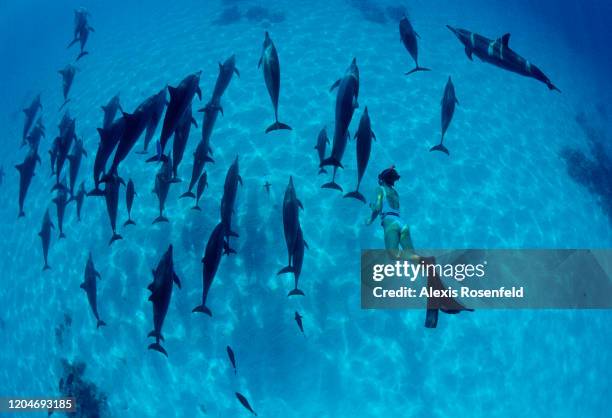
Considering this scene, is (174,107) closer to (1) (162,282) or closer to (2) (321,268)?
(1) (162,282)

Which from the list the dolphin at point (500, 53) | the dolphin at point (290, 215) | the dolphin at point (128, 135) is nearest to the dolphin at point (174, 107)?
the dolphin at point (128, 135)

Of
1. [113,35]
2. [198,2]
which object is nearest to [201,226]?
[198,2]

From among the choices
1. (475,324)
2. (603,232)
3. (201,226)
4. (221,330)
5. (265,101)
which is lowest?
(603,232)

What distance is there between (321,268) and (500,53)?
5.87m

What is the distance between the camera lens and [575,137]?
55.7 ft

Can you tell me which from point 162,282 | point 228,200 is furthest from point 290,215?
point 162,282

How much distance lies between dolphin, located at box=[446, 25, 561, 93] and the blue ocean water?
212 inches

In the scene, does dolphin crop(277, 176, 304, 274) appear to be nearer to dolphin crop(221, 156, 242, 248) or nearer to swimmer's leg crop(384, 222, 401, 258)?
dolphin crop(221, 156, 242, 248)

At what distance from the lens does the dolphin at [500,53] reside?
4191mm

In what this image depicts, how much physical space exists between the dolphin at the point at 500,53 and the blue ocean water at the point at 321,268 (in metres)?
5.38

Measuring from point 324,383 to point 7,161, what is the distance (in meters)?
22.7

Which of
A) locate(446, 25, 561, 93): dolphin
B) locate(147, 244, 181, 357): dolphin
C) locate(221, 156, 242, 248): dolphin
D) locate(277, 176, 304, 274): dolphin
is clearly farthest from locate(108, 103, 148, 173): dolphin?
locate(446, 25, 561, 93): dolphin

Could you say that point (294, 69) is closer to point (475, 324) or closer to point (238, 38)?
point (238, 38)

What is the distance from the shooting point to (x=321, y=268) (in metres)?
8.93
